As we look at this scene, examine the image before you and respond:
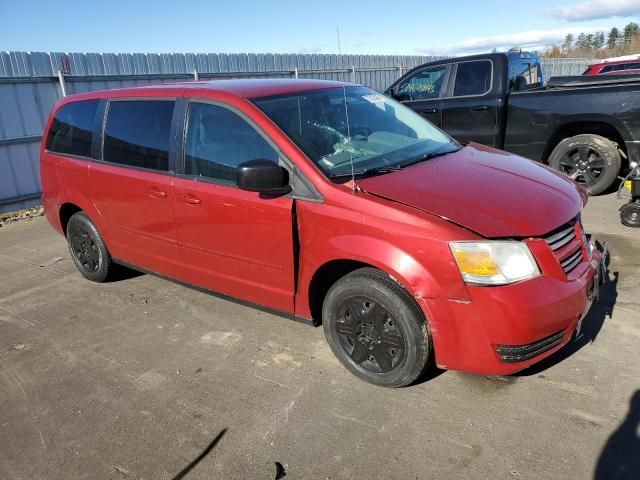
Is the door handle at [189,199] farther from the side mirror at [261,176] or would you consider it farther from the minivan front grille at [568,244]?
the minivan front grille at [568,244]

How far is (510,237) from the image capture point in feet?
→ 8.59

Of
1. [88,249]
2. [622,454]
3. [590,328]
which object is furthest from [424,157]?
[88,249]

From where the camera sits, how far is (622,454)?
2393mm

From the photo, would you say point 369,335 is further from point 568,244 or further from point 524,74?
point 524,74

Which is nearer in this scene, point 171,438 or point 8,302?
point 171,438

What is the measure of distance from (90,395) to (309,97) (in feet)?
8.10

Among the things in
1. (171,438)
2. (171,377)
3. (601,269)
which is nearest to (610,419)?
(601,269)

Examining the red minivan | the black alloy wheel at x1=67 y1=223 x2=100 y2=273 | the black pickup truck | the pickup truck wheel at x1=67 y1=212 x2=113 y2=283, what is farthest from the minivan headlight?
the black pickup truck

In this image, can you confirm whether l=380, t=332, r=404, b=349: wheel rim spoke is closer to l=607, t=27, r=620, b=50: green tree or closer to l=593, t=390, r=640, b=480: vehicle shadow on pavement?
l=593, t=390, r=640, b=480: vehicle shadow on pavement

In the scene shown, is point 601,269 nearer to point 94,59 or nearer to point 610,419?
point 610,419

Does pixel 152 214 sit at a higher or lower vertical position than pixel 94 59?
lower


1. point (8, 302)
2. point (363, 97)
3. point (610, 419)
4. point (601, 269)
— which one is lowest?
point (8, 302)

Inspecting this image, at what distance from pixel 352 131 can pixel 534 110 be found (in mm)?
4272

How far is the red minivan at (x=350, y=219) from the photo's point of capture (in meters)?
2.62
